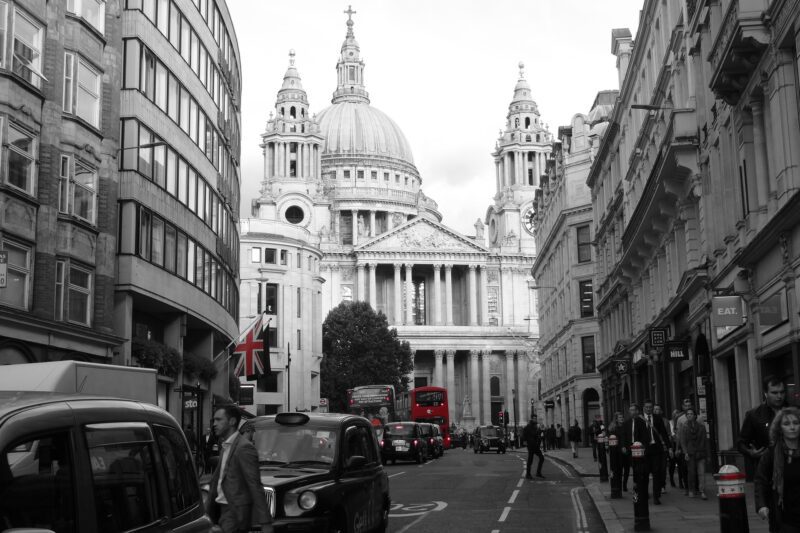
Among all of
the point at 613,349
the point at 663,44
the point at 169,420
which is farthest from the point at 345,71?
the point at 169,420

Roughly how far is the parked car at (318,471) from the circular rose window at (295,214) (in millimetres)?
125686

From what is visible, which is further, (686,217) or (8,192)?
(686,217)

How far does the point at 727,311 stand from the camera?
22391 millimetres

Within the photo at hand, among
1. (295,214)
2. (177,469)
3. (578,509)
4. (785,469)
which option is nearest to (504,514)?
(578,509)

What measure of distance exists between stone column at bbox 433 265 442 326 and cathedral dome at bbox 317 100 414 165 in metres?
37.3

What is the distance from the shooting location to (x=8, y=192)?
25125 millimetres

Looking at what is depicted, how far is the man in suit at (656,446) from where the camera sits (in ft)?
63.2

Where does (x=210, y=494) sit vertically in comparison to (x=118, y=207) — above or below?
below

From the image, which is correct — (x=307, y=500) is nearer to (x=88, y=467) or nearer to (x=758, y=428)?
(x=758, y=428)

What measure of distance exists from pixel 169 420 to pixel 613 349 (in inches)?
1726

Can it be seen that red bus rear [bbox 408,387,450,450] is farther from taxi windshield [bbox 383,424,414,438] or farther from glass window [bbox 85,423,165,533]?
glass window [bbox 85,423,165,533]

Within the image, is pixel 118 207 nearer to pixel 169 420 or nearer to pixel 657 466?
pixel 657 466

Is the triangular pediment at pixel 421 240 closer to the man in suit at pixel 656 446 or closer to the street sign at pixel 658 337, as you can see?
the street sign at pixel 658 337

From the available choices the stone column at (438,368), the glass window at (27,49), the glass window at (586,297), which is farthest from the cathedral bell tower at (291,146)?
the glass window at (27,49)
